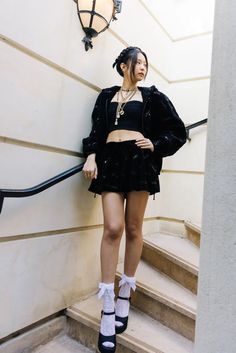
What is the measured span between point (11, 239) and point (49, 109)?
2.07 feet

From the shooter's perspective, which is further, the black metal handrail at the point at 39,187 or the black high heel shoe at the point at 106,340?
the black high heel shoe at the point at 106,340

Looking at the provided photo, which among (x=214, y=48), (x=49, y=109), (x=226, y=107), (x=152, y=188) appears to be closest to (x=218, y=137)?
(x=226, y=107)

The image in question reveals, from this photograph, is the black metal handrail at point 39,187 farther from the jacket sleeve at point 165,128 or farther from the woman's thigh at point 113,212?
the jacket sleeve at point 165,128

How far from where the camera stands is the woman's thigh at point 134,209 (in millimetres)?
1392

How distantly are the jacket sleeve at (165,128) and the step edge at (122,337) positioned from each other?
896mm

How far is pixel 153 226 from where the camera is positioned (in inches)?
91.9

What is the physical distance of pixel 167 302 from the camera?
1468 millimetres

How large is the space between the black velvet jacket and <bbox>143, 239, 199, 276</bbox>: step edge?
1.95 feet

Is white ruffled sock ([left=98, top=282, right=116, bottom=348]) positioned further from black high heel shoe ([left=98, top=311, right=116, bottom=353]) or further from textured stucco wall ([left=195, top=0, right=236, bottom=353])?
textured stucco wall ([left=195, top=0, right=236, bottom=353])

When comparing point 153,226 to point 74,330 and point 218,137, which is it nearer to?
point 74,330

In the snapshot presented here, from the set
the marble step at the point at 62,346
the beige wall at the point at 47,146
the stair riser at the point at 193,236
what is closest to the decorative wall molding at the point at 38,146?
the beige wall at the point at 47,146

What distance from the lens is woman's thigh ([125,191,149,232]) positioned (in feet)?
4.57

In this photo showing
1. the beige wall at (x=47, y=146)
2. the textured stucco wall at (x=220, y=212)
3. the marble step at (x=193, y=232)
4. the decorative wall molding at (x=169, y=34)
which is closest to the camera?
the textured stucco wall at (x=220, y=212)

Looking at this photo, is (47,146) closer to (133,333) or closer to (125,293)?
(125,293)
